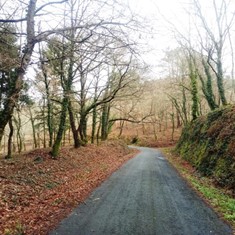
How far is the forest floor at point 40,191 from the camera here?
699 cm

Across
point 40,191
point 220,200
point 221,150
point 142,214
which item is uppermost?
point 221,150

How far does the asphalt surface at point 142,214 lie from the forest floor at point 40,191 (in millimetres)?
527

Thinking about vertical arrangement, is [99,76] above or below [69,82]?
above

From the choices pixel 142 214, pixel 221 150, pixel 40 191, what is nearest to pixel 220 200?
pixel 142 214

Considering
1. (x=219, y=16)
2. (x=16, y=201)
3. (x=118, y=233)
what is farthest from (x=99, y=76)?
(x=118, y=233)

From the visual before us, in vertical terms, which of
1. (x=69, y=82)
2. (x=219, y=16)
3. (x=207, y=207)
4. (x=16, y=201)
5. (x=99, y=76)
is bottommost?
(x=207, y=207)

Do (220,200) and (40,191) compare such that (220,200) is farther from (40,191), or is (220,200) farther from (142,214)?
(40,191)

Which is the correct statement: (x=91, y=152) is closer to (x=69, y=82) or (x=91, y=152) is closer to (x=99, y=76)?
(x=69, y=82)

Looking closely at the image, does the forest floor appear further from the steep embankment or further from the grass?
the steep embankment

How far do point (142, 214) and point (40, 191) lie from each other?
13.7 feet

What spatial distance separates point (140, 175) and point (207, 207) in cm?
645

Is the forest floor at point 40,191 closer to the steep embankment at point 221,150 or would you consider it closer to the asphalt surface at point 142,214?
the asphalt surface at point 142,214

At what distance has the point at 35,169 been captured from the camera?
1259 cm

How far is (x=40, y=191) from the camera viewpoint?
33.2ft
